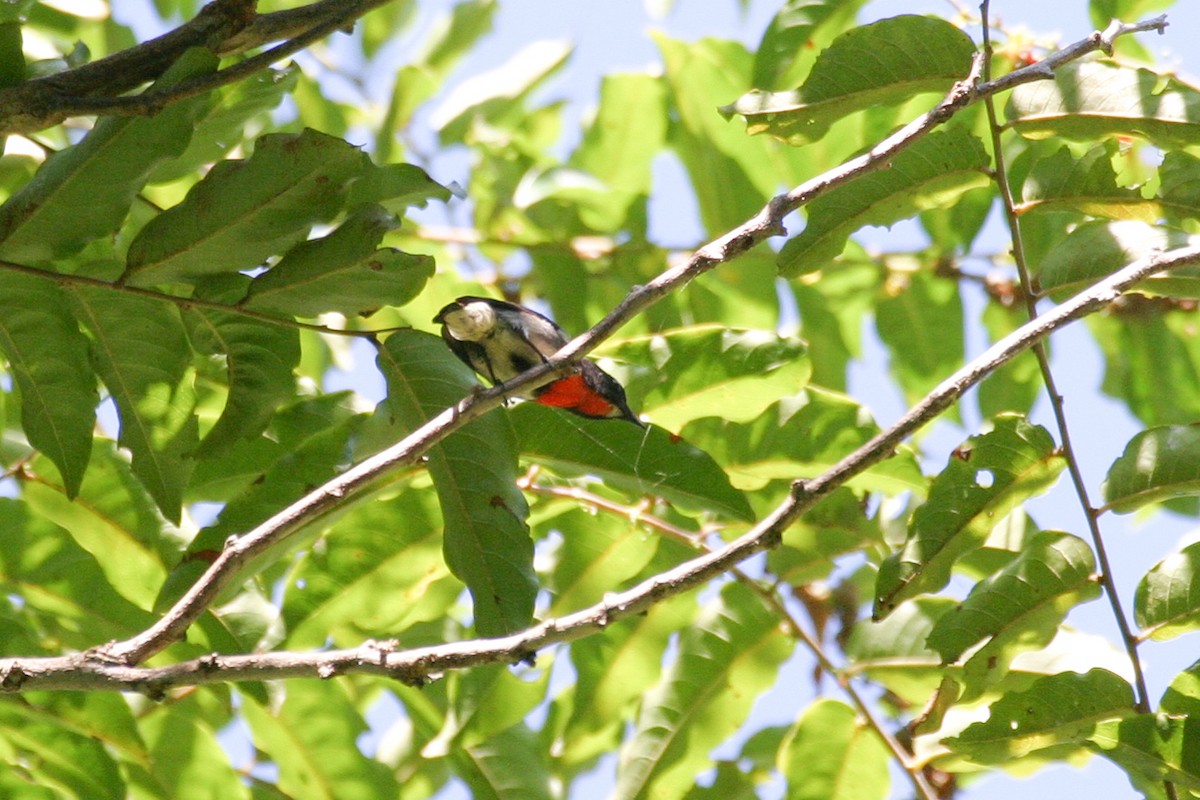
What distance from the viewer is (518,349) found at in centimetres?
302

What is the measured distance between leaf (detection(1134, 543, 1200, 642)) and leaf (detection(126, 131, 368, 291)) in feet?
5.39

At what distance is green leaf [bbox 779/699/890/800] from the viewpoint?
2.94m

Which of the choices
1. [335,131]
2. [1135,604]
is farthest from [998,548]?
[335,131]

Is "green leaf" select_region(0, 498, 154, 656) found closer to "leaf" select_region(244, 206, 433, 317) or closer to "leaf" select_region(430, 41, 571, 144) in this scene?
"leaf" select_region(244, 206, 433, 317)

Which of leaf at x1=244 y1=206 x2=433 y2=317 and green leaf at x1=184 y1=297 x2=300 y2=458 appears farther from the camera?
green leaf at x1=184 y1=297 x2=300 y2=458

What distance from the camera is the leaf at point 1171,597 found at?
7.75 ft

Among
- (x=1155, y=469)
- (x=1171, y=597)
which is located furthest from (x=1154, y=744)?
(x=1155, y=469)

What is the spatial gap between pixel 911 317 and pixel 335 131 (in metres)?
1.82

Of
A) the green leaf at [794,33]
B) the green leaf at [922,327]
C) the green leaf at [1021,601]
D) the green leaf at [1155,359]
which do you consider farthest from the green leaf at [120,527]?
the green leaf at [1155,359]

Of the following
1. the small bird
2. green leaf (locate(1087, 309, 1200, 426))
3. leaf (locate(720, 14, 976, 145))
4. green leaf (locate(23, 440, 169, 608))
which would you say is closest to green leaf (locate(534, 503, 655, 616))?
the small bird

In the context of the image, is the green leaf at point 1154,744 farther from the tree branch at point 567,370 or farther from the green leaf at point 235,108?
the green leaf at point 235,108

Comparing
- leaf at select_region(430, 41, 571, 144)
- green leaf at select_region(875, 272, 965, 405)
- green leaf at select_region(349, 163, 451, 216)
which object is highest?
leaf at select_region(430, 41, 571, 144)

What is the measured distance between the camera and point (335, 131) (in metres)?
3.89

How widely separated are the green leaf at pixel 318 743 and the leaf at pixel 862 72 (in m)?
1.55
